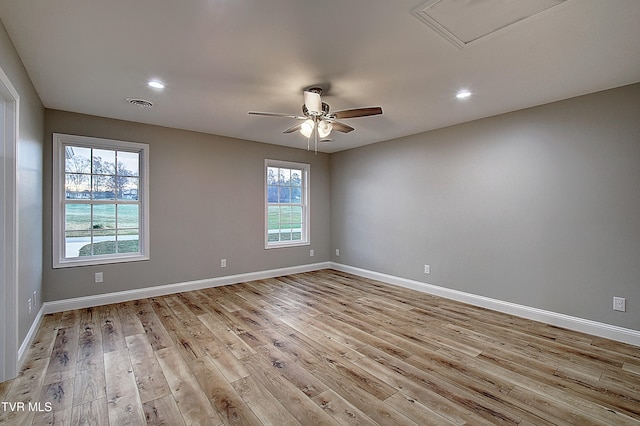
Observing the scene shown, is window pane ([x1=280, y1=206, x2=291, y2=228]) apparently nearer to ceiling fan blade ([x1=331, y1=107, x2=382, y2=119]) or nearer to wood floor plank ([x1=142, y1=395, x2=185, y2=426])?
ceiling fan blade ([x1=331, y1=107, x2=382, y2=119])

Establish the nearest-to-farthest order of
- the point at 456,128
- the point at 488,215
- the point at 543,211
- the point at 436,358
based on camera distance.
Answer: the point at 436,358
the point at 543,211
the point at 488,215
the point at 456,128

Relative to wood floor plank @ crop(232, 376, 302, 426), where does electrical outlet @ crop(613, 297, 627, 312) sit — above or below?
above

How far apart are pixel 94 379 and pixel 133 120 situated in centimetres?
331

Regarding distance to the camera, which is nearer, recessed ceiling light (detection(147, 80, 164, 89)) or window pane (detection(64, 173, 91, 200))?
recessed ceiling light (detection(147, 80, 164, 89))

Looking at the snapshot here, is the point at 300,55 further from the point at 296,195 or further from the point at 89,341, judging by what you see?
the point at 296,195

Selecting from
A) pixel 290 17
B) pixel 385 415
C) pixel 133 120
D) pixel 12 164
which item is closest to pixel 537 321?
pixel 385 415

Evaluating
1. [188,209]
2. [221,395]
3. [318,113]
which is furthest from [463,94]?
[188,209]

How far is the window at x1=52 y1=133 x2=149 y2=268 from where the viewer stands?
3.82 m

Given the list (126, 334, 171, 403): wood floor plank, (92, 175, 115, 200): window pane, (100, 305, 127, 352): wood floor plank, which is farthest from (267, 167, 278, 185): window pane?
(126, 334, 171, 403): wood floor plank

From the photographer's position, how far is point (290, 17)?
1.92 metres

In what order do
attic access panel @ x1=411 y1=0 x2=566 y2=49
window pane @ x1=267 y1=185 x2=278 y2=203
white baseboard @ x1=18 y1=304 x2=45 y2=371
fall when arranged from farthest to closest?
window pane @ x1=267 y1=185 x2=278 y2=203, white baseboard @ x1=18 y1=304 x2=45 y2=371, attic access panel @ x1=411 y1=0 x2=566 y2=49

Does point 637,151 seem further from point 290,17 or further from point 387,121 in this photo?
point 290,17

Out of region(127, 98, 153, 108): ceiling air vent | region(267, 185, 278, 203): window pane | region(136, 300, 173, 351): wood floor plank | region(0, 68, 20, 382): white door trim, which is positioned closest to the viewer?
region(0, 68, 20, 382): white door trim

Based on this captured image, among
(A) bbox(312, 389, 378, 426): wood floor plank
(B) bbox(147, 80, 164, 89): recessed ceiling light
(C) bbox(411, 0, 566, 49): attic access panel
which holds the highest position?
(B) bbox(147, 80, 164, 89): recessed ceiling light
